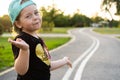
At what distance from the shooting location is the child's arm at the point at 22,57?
284 cm

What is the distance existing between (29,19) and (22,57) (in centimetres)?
38

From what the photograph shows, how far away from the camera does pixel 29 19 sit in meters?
3.14

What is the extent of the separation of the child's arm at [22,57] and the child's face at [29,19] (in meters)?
0.27

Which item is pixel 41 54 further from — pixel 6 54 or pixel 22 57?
pixel 6 54

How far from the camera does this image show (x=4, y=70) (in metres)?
12.3

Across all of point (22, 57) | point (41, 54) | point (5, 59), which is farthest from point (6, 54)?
point (22, 57)

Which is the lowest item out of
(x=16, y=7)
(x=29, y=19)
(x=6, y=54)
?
(x=6, y=54)

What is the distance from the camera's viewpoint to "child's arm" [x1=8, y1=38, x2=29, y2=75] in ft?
9.30

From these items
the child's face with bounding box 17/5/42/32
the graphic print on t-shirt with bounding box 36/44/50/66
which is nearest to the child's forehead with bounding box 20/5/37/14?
the child's face with bounding box 17/5/42/32

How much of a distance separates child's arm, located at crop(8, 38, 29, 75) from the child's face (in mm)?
272

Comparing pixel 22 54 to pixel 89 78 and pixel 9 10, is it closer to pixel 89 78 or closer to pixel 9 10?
pixel 9 10

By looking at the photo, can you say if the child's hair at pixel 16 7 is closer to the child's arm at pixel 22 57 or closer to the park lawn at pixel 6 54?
the child's arm at pixel 22 57

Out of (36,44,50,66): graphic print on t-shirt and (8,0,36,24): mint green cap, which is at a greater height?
(8,0,36,24): mint green cap

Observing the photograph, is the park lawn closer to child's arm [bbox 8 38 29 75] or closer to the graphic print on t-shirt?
the graphic print on t-shirt
